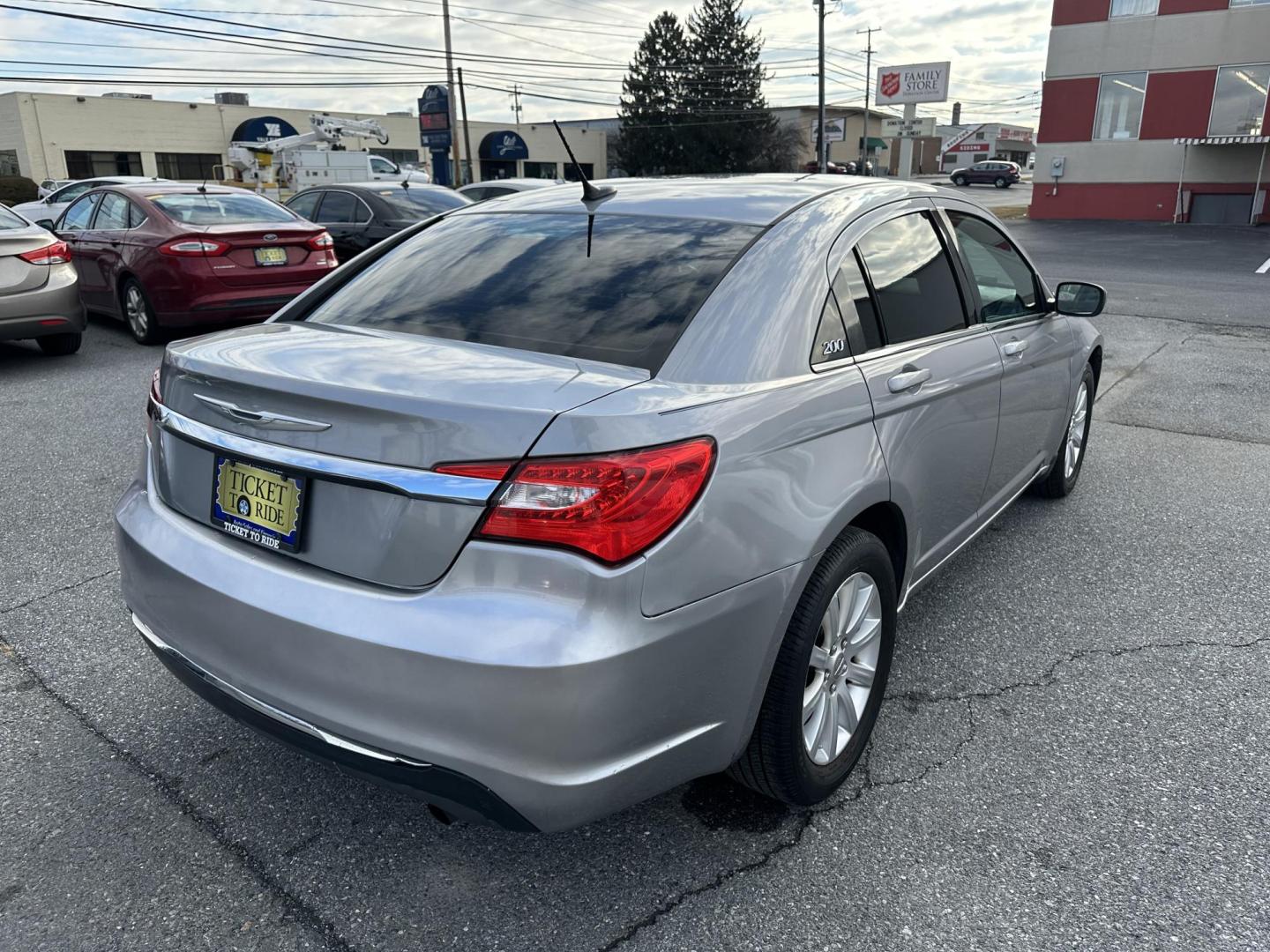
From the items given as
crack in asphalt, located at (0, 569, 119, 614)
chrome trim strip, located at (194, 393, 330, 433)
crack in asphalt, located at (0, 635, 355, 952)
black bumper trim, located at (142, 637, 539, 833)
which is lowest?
crack in asphalt, located at (0, 635, 355, 952)

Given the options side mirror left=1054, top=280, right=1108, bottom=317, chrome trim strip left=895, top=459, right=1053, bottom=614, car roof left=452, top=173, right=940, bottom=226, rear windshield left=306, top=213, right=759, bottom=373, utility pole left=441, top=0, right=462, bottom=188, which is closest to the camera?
rear windshield left=306, top=213, right=759, bottom=373

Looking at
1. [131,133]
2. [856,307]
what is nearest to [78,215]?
[856,307]

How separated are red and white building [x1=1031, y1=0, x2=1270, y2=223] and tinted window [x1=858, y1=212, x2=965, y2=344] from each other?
28571 millimetres

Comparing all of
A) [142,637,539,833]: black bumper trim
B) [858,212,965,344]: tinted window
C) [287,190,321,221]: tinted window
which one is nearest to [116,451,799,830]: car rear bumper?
[142,637,539,833]: black bumper trim

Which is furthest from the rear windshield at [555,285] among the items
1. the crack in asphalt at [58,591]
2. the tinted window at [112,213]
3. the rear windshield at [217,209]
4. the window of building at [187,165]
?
the window of building at [187,165]

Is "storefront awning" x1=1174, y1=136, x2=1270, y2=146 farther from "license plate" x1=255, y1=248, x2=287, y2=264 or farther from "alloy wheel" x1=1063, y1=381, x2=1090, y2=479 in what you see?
"license plate" x1=255, y1=248, x2=287, y2=264

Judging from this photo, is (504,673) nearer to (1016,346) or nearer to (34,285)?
(1016,346)

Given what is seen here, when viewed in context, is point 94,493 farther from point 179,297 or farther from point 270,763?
point 179,297

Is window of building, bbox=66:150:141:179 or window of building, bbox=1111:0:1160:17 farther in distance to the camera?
window of building, bbox=66:150:141:179

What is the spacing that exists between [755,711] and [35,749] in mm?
2170

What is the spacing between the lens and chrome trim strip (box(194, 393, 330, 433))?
2047mm

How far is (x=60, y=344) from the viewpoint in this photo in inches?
336

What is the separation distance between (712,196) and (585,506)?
1496 mm

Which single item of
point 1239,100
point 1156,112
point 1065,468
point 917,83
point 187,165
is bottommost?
point 1065,468
